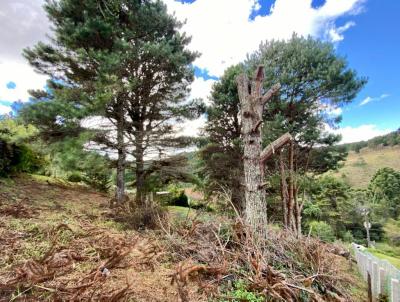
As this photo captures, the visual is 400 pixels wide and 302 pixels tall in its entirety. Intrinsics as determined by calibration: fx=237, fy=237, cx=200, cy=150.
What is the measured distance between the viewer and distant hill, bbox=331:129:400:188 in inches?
1943

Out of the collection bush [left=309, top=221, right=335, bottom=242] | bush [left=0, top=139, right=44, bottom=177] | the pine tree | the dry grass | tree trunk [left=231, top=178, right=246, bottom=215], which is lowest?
bush [left=309, top=221, right=335, bottom=242]

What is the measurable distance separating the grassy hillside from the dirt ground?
51128mm

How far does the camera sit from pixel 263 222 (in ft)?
13.2

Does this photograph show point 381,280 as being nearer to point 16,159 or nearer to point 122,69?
point 122,69

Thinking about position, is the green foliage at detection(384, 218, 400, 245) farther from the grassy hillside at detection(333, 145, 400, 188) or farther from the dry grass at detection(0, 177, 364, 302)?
the dry grass at detection(0, 177, 364, 302)

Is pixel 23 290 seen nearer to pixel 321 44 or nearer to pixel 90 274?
pixel 90 274

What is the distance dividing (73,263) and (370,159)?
232 ft

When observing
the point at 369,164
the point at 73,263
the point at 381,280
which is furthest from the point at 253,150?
the point at 369,164

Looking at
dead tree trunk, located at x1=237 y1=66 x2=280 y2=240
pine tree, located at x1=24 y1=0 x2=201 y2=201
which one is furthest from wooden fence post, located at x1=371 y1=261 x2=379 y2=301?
pine tree, located at x1=24 y1=0 x2=201 y2=201

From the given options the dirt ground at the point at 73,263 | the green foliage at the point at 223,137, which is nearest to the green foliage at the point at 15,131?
the dirt ground at the point at 73,263

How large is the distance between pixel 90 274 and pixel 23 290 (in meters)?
0.55

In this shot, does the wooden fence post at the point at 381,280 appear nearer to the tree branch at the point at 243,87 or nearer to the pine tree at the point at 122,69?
the tree branch at the point at 243,87

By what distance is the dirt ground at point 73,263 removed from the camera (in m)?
2.14

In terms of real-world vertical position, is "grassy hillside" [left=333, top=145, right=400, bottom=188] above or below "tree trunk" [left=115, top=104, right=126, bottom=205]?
above
